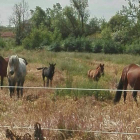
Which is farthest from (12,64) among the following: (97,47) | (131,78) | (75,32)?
(75,32)

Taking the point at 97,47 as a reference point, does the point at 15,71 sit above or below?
below

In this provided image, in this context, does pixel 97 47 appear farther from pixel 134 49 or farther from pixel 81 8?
pixel 81 8

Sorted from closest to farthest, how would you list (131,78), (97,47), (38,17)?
(131,78) → (97,47) → (38,17)

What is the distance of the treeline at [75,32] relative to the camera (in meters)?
24.0

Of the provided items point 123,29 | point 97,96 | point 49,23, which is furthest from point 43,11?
point 97,96

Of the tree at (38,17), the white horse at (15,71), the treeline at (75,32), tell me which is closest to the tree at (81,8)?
the treeline at (75,32)

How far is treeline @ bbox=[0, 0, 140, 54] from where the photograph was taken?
24.0 m

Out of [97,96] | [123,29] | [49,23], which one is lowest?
[97,96]

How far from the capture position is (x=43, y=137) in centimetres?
503

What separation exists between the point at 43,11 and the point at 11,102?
10073 centimetres

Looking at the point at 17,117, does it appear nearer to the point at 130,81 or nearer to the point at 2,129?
the point at 2,129

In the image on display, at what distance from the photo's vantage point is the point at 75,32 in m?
87.0

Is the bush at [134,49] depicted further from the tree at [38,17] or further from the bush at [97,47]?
the tree at [38,17]

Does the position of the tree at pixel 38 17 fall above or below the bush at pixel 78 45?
above
